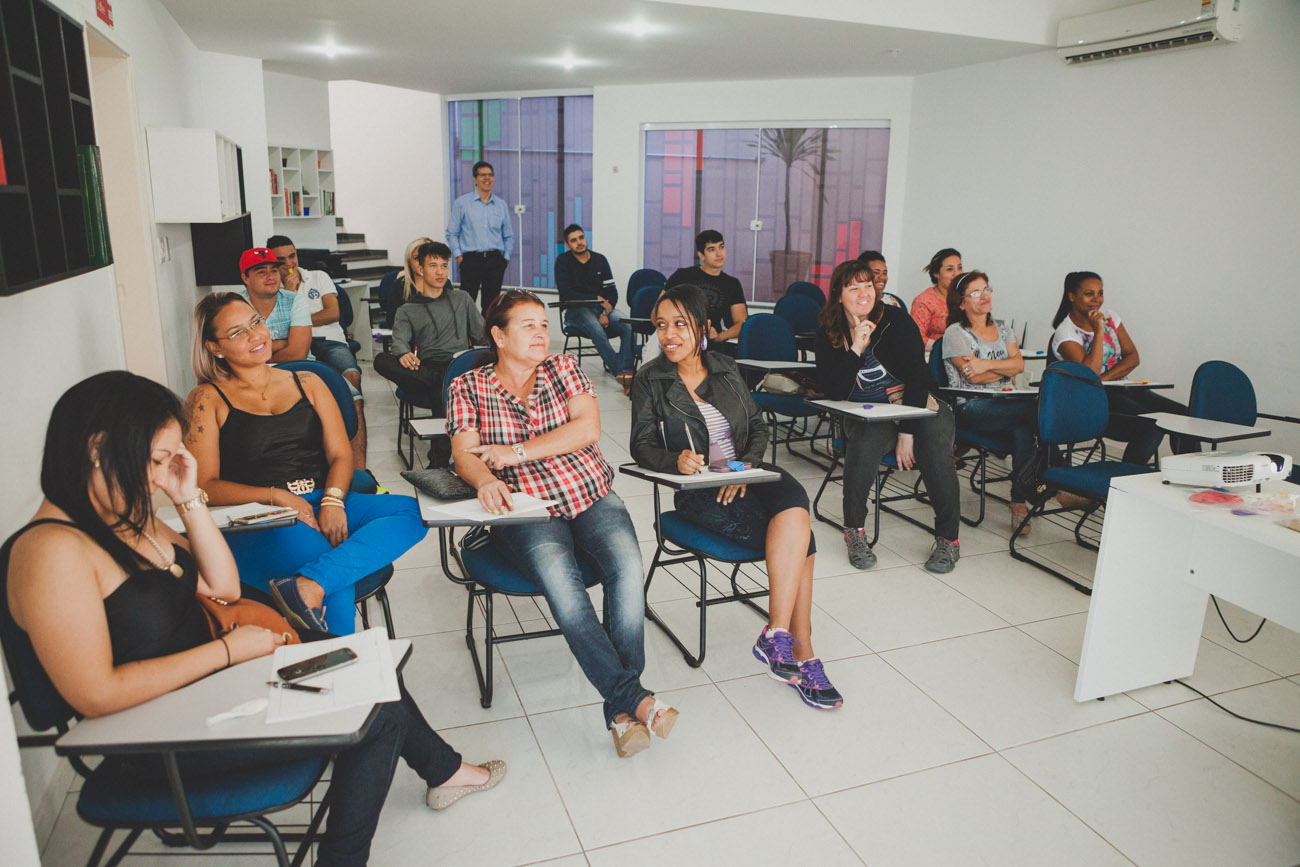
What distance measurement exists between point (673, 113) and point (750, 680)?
7313 mm

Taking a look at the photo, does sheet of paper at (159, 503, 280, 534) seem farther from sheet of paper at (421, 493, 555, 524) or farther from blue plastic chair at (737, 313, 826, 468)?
blue plastic chair at (737, 313, 826, 468)

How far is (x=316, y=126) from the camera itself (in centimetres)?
909

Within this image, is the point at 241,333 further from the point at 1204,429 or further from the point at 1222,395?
the point at 1222,395

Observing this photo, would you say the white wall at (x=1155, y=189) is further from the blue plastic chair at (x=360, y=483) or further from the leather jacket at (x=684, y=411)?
the blue plastic chair at (x=360, y=483)

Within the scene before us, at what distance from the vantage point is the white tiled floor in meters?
2.14

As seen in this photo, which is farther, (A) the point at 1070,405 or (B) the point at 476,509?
(A) the point at 1070,405

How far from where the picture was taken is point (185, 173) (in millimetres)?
4488

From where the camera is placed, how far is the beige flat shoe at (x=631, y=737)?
2.39m

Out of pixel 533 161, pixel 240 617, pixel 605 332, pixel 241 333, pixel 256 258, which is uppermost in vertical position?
pixel 533 161

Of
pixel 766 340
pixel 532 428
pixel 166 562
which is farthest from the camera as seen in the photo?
pixel 766 340

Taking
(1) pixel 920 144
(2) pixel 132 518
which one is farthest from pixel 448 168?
(2) pixel 132 518

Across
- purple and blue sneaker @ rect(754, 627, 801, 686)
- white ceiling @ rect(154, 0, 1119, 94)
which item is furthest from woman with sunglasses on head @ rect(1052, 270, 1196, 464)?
purple and blue sneaker @ rect(754, 627, 801, 686)

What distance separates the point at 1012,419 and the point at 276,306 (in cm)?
396

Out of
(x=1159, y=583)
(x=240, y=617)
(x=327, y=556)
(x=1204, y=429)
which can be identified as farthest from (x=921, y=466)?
(x=240, y=617)
